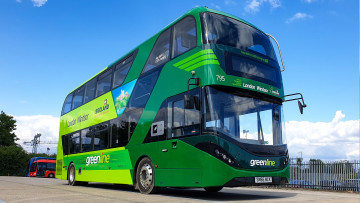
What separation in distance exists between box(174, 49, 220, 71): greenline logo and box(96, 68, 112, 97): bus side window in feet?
16.4

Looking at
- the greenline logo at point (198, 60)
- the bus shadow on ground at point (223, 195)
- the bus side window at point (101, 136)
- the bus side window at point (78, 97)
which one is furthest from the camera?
the bus side window at point (78, 97)

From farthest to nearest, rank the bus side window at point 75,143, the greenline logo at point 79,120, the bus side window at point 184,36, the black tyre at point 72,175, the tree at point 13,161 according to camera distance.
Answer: the tree at point 13,161 → the black tyre at point 72,175 → the bus side window at point 75,143 → the greenline logo at point 79,120 → the bus side window at point 184,36

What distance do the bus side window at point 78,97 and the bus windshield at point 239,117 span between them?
929cm

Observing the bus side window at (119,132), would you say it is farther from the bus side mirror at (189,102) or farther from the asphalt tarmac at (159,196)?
the bus side mirror at (189,102)

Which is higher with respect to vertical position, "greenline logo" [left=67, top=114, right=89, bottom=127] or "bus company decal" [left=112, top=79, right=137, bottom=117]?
"bus company decal" [left=112, top=79, right=137, bottom=117]

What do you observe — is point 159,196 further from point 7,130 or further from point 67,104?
point 7,130

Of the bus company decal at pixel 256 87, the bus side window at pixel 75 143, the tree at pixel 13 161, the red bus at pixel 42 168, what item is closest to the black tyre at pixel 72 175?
the bus side window at pixel 75 143

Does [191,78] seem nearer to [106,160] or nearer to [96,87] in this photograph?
[106,160]

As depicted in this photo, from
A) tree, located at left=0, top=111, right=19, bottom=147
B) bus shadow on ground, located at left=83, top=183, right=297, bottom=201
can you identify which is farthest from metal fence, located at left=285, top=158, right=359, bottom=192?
tree, located at left=0, top=111, right=19, bottom=147

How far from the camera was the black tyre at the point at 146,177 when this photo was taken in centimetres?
981

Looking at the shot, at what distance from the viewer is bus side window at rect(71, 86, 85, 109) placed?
1609cm

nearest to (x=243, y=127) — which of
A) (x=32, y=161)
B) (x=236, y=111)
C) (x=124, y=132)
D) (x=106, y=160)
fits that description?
(x=236, y=111)

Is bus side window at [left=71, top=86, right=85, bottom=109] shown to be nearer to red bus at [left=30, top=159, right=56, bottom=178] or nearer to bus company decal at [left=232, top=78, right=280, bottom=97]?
bus company decal at [left=232, top=78, right=280, bottom=97]

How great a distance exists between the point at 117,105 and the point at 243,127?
17.2 ft
